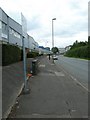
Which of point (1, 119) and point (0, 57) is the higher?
point (0, 57)

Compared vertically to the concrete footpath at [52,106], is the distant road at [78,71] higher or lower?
higher

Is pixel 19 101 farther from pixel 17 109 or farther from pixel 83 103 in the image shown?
pixel 83 103

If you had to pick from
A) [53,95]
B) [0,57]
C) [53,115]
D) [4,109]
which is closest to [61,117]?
[53,115]

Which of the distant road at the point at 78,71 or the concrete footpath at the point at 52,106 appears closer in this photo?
the concrete footpath at the point at 52,106

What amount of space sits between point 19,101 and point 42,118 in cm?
320

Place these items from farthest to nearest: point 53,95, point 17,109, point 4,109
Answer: point 53,95 < point 17,109 < point 4,109

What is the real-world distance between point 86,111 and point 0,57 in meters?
13.3

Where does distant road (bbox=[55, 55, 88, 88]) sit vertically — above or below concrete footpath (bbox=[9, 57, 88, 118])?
above

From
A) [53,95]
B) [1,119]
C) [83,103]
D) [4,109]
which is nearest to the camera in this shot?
[1,119]

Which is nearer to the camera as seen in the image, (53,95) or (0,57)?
(53,95)

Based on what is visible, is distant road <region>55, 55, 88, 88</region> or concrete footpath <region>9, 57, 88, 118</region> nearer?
concrete footpath <region>9, 57, 88, 118</region>

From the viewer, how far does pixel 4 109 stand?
29.7ft

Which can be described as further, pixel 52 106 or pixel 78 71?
pixel 78 71

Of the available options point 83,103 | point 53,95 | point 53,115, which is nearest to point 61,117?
point 53,115
